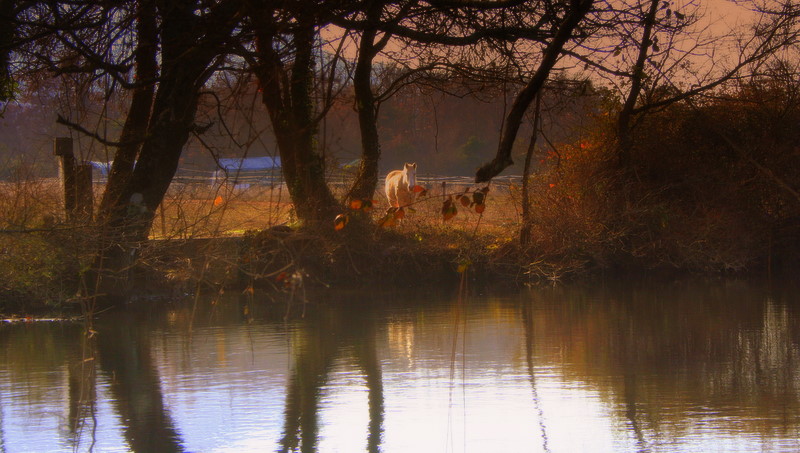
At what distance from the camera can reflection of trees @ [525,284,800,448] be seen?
6867 mm

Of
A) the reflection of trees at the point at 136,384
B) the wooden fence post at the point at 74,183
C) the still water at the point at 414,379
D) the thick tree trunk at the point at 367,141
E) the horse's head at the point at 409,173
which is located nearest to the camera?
the still water at the point at 414,379

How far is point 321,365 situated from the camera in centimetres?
874

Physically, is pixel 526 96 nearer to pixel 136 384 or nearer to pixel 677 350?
pixel 136 384

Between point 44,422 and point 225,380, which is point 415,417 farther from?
point 44,422

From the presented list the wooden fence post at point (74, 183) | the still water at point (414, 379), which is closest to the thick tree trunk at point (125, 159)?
the wooden fence post at point (74, 183)

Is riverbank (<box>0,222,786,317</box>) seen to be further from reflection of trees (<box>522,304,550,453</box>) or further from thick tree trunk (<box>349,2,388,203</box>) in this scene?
→ reflection of trees (<box>522,304,550,453</box>)

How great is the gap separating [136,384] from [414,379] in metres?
2.36

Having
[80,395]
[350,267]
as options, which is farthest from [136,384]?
[350,267]

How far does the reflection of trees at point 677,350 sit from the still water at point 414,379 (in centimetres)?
3

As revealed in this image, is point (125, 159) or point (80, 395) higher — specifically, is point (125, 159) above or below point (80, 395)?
above

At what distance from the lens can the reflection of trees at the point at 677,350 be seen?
6.87 m

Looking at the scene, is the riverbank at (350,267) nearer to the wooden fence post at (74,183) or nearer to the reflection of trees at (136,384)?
the wooden fence post at (74,183)

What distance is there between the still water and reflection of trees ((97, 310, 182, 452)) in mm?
25

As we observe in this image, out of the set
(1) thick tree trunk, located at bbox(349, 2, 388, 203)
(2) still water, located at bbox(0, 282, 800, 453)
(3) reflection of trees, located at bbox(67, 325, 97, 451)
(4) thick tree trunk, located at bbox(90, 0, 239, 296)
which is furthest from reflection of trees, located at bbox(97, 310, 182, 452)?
(1) thick tree trunk, located at bbox(349, 2, 388, 203)
